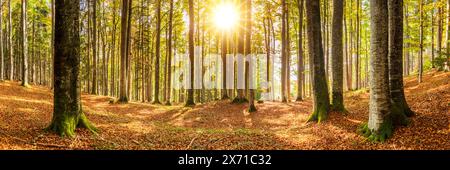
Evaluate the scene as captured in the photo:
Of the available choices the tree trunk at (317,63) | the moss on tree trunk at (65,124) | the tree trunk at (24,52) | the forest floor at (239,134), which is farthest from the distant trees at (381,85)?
the tree trunk at (24,52)

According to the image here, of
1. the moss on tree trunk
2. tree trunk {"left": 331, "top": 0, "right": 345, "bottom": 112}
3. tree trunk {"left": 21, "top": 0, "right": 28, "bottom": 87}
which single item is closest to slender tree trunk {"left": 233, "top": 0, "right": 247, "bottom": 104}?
tree trunk {"left": 331, "top": 0, "right": 345, "bottom": 112}

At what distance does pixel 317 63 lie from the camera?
13.0 meters

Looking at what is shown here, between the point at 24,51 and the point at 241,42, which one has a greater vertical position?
the point at 241,42

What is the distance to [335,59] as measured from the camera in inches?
529

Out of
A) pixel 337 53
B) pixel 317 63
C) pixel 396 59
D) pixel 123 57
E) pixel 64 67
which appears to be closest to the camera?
pixel 64 67

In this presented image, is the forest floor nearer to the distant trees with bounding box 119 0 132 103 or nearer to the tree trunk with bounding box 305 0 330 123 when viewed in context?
the tree trunk with bounding box 305 0 330 123

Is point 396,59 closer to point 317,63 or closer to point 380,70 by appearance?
point 380,70

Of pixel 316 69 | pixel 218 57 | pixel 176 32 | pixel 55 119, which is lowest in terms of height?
pixel 55 119

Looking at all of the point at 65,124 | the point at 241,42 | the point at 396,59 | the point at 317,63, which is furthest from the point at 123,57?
the point at 396,59

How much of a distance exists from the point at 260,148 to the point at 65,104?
19.2 ft

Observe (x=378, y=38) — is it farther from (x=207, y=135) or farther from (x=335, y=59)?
(x=207, y=135)

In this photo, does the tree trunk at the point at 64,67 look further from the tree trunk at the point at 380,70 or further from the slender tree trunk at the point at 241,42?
the slender tree trunk at the point at 241,42

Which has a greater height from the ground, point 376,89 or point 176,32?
point 176,32
